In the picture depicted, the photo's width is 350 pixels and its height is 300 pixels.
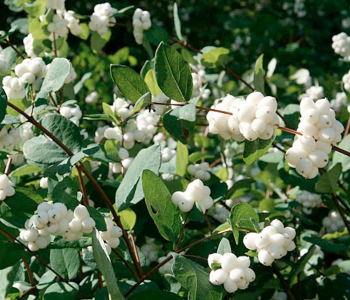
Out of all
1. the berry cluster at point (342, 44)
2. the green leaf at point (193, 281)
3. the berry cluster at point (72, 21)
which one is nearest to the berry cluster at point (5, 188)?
the green leaf at point (193, 281)

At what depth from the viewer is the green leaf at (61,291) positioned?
116 cm

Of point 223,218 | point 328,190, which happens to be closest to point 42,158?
point 223,218

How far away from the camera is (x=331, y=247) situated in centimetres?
145

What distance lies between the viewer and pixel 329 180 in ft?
4.79

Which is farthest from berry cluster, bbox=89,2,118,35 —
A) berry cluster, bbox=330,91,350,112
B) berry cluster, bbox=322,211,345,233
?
berry cluster, bbox=330,91,350,112

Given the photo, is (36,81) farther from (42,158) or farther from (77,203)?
(77,203)

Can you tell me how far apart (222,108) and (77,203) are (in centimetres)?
39

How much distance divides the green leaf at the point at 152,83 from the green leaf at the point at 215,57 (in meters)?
0.51

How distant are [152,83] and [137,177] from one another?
1.25ft

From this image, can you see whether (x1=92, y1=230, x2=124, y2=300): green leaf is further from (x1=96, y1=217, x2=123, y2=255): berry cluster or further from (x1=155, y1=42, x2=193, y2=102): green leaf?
(x1=155, y1=42, x2=193, y2=102): green leaf

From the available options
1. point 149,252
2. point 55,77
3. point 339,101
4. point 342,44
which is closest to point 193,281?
point 55,77

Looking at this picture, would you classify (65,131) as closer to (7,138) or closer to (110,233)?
(7,138)

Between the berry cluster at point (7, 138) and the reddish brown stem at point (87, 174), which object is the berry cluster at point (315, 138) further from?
the berry cluster at point (7, 138)

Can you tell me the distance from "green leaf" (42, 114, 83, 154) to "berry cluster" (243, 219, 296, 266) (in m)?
0.48
